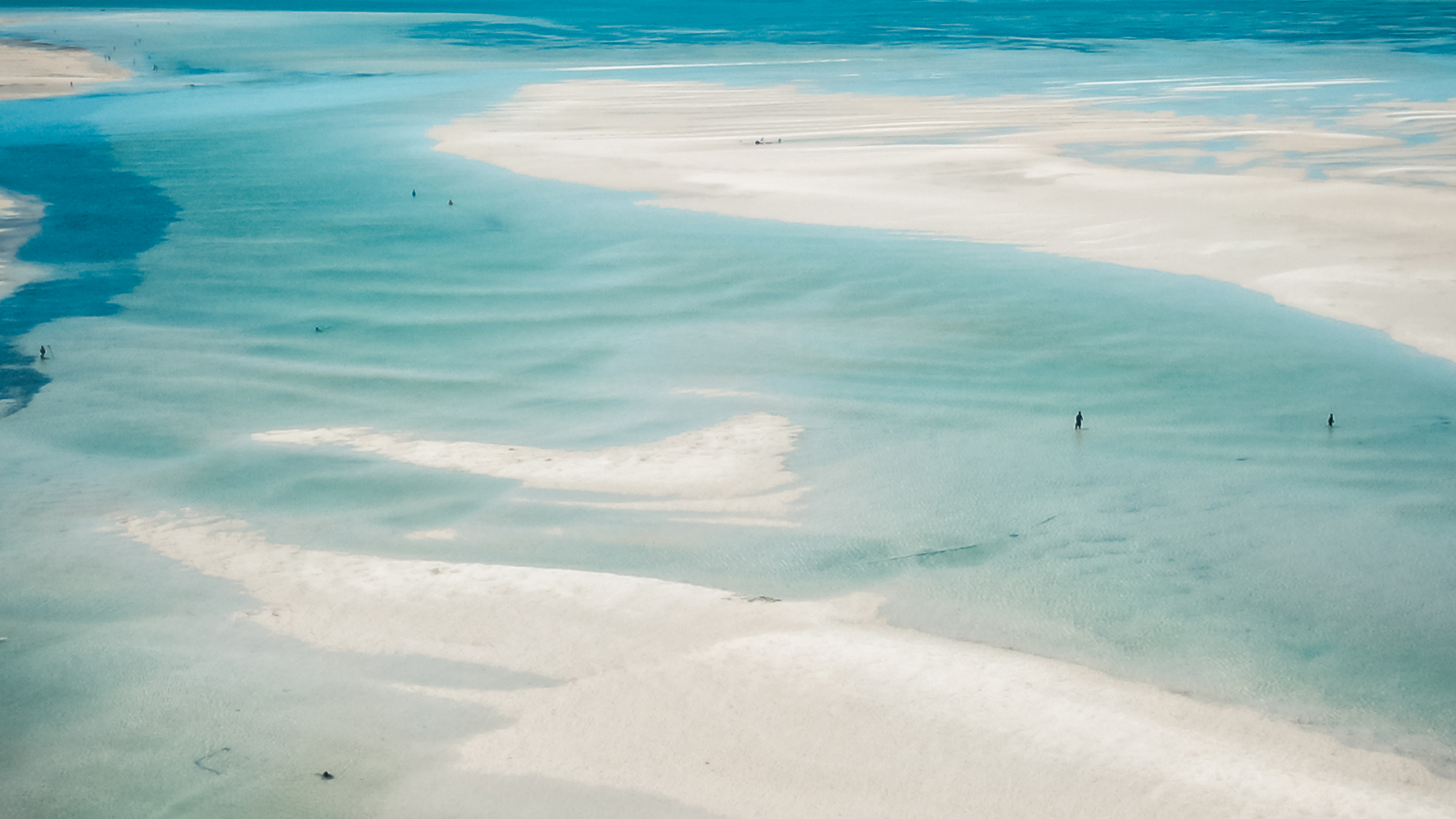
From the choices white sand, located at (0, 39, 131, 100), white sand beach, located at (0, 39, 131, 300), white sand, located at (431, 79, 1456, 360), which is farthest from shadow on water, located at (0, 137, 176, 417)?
white sand, located at (0, 39, 131, 100)

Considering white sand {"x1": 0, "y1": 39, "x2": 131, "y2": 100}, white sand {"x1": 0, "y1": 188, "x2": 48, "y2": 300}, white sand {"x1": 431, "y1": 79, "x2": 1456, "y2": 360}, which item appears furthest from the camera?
white sand {"x1": 0, "y1": 39, "x2": 131, "y2": 100}

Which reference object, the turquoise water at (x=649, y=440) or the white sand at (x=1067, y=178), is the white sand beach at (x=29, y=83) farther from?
the white sand at (x=1067, y=178)

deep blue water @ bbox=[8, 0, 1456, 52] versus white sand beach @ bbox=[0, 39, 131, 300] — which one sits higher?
deep blue water @ bbox=[8, 0, 1456, 52]

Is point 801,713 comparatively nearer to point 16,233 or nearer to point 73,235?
point 73,235

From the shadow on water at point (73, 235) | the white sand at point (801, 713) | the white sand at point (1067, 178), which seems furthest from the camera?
the white sand at point (1067, 178)

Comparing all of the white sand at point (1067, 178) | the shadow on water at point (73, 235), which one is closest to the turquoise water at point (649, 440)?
the shadow on water at point (73, 235)

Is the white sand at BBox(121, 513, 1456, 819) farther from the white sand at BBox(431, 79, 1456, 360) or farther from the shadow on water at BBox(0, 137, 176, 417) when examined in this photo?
the white sand at BBox(431, 79, 1456, 360)
